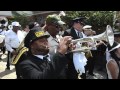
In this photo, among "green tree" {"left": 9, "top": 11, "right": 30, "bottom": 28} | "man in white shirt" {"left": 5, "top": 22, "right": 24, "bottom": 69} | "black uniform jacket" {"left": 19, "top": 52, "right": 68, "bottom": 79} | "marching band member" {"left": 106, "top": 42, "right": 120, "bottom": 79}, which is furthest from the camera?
"green tree" {"left": 9, "top": 11, "right": 30, "bottom": 28}

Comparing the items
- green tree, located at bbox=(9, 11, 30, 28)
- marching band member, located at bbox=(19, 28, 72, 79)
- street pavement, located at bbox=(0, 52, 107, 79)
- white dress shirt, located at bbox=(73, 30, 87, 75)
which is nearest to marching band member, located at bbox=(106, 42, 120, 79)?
white dress shirt, located at bbox=(73, 30, 87, 75)

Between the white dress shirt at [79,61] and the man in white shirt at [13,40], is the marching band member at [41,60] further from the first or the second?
the man in white shirt at [13,40]

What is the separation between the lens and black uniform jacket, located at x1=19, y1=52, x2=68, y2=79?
100 inches

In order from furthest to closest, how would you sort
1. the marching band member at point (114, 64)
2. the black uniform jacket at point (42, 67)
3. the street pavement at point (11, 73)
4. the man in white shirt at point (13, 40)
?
the man in white shirt at point (13, 40) < the street pavement at point (11, 73) < the marching band member at point (114, 64) < the black uniform jacket at point (42, 67)

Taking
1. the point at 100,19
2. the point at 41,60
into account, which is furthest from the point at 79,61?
the point at 100,19

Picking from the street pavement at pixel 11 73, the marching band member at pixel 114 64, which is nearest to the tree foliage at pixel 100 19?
the street pavement at pixel 11 73

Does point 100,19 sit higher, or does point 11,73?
point 100,19

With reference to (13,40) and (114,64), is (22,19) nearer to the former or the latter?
(13,40)

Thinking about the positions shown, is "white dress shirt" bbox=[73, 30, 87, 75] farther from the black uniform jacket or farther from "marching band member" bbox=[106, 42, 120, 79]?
the black uniform jacket

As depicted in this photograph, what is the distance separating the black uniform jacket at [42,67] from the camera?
255cm

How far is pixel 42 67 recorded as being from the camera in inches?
111
